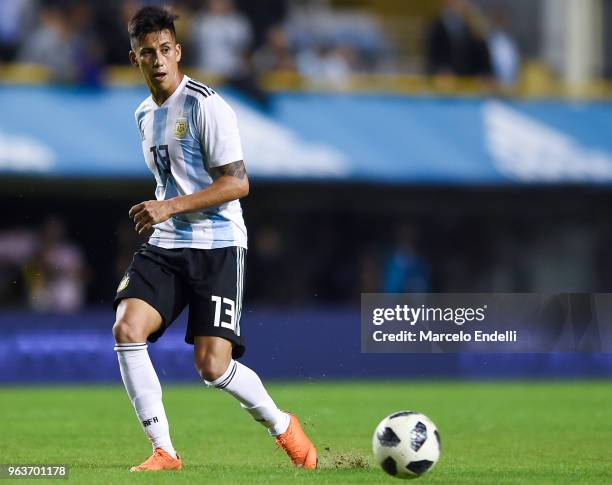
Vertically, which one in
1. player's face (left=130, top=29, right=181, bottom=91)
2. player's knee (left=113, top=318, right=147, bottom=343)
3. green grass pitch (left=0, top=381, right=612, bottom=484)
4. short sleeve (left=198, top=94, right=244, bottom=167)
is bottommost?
green grass pitch (left=0, top=381, right=612, bottom=484)

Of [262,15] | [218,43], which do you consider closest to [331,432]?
[218,43]

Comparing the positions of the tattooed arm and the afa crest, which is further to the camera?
the afa crest

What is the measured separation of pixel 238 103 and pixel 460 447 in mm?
10061

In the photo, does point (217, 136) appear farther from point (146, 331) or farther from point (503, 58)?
point (503, 58)

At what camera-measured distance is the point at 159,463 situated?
7859mm

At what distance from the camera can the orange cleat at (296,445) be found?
8227 millimetres

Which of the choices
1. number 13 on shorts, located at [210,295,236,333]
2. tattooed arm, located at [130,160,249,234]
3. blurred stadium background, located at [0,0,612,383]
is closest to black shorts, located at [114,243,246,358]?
number 13 on shorts, located at [210,295,236,333]

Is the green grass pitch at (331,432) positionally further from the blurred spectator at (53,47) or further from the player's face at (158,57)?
the blurred spectator at (53,47)

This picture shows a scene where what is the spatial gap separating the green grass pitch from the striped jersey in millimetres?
1343

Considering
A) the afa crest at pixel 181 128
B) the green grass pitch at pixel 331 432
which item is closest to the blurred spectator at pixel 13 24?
the green grass pitch at pixel 331 432

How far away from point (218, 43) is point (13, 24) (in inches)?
109

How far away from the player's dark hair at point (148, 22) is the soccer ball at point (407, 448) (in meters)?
2.56

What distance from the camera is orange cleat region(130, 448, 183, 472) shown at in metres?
7.82

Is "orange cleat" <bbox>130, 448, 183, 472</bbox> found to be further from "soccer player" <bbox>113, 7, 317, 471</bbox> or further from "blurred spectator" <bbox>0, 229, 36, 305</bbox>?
"blurred spectator" <bbox>0, 229, 36, 305</bbox>
